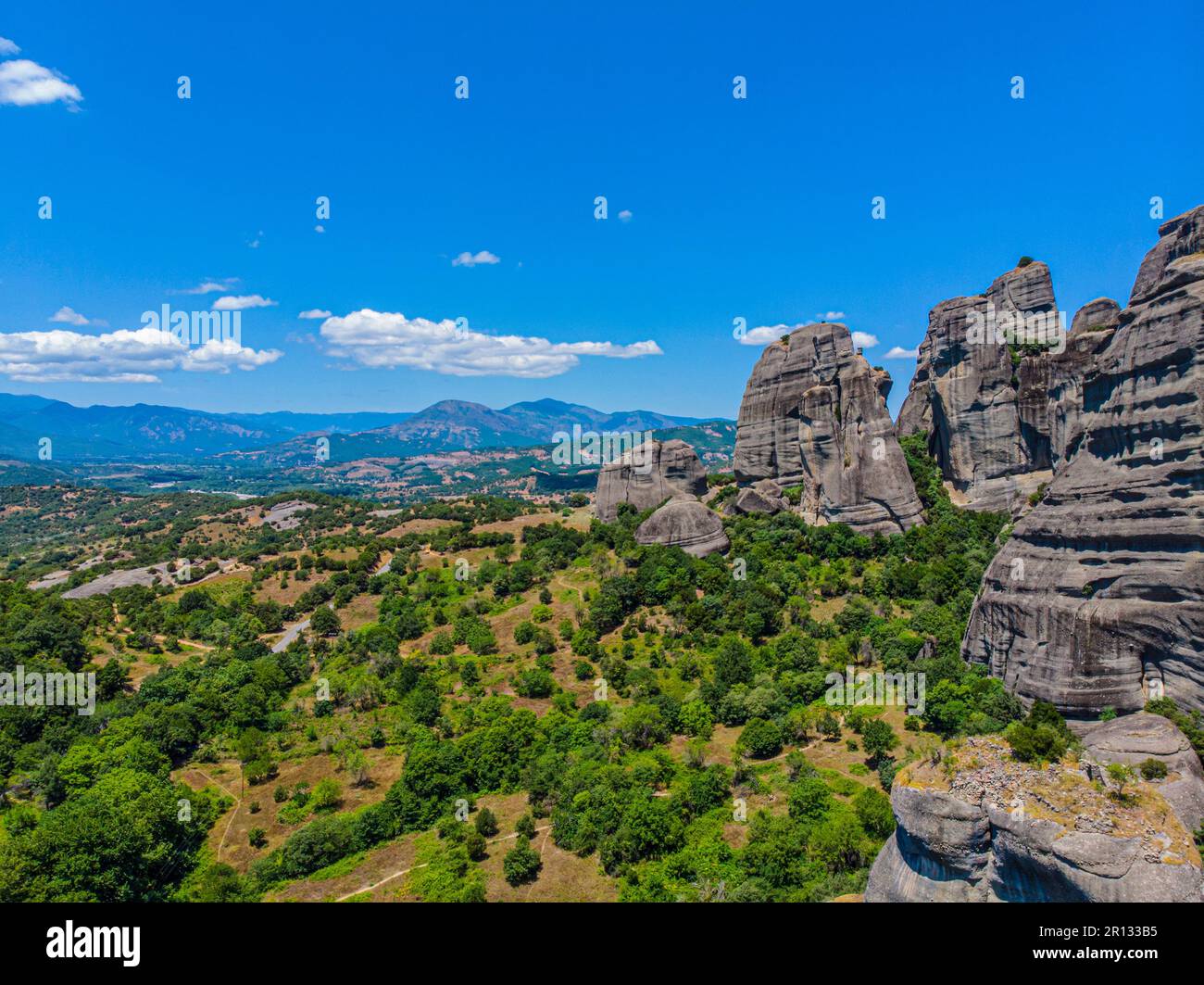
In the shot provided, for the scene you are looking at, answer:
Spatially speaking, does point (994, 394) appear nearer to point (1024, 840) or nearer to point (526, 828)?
point (1024, 840)

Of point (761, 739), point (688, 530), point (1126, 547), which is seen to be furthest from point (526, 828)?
point (688, 530)

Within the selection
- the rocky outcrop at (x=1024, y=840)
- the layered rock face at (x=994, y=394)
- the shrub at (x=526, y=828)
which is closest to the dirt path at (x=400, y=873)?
the shrub at (x=526, y=828)

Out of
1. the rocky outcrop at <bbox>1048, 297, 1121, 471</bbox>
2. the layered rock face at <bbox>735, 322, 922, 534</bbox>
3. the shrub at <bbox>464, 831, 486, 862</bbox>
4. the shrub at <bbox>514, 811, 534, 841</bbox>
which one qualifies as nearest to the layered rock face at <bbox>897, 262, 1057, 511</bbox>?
the rocky outcrop at <bbox>1048, 297, 1121, 471</bbox>

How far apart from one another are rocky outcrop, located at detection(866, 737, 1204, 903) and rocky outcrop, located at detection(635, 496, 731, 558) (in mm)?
40260

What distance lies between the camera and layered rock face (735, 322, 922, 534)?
5775 cm

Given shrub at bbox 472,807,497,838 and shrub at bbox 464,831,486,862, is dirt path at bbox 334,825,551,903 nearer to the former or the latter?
shrub at bbox 472,807,497,838

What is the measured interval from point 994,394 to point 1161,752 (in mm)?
38742

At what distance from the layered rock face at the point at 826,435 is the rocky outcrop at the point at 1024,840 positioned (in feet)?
129

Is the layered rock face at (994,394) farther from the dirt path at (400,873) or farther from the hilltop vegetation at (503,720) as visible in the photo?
the dirt path at (400,873)

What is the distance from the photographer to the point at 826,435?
61.2 meters

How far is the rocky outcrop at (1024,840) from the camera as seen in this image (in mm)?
16000

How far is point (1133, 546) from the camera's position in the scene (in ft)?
104
